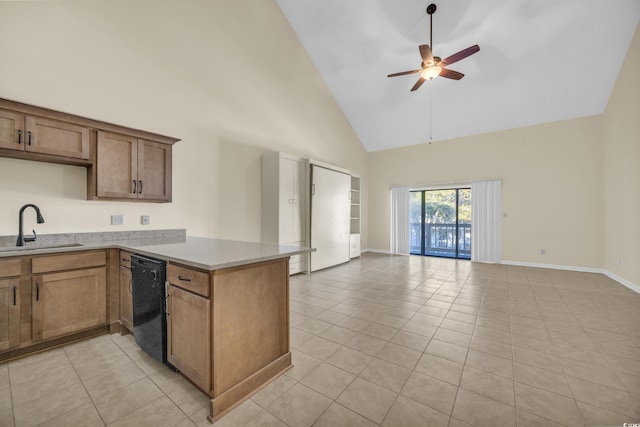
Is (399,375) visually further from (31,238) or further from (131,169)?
(31,238)

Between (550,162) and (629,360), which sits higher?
(550,162)

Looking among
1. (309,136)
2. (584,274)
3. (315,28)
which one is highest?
(315,28)

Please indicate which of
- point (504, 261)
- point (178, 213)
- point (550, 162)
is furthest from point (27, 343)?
point (550, 162)

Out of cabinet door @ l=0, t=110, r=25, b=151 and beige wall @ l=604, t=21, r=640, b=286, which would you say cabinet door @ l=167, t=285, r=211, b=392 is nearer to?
cabinet door @ l=0, t=110, r=25, b=151

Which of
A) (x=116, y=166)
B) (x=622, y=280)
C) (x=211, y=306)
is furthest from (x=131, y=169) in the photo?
(x=622, y=280)

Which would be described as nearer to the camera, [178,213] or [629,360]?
[629,360]

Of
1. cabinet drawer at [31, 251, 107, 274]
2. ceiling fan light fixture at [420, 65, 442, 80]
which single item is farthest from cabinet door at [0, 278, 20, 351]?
ceiling fan light fixture at [420, 65, 442, 80]

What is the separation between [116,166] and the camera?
2617 millimetres

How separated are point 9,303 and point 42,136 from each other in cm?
138

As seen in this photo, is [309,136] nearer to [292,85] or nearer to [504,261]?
[292,85]

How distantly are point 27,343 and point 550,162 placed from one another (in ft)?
27.5

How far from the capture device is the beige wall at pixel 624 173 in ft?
12.5

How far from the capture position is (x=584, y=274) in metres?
4.93

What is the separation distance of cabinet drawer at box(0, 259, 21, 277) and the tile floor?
712mm
